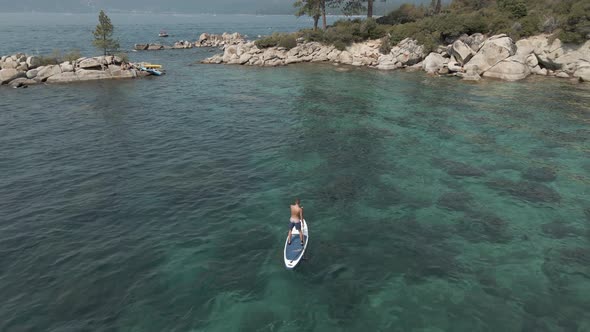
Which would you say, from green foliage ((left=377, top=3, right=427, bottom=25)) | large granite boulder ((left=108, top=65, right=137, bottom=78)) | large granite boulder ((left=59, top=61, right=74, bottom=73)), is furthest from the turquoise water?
green foliage ((left=377, top=3, right=427, bottom=25))

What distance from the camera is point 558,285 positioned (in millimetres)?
14828

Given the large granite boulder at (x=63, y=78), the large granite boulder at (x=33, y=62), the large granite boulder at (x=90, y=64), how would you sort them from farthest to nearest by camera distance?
the large granite boulder at (x=90, y=64) → the large granite boulder at (x=33, y=62) → the large granite boulder at (x=63, y=78)

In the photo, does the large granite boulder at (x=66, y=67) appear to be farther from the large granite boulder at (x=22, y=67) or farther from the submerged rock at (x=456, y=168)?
the submerged rock at (x=456, y=168)

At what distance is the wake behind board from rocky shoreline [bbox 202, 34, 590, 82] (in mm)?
44561

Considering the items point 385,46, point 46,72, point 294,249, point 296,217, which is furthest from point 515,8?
point 46,72

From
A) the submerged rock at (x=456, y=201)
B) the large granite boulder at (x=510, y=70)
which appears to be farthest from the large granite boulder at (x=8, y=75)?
the large granite boulder at (x=510, y=70)

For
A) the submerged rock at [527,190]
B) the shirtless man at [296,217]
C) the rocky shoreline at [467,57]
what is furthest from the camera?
the rocky shoreline at [467,57]

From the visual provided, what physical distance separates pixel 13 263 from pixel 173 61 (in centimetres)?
6658

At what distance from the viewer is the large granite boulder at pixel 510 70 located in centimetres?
4897

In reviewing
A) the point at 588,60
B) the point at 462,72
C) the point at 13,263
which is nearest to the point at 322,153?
the point at 13,263

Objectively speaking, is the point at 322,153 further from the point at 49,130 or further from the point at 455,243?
the point at 49,130

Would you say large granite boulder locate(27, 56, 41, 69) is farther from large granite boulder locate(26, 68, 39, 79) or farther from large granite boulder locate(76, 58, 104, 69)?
large granite boulder locate(76, 58, 104, 69)

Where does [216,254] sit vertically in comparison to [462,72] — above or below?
below

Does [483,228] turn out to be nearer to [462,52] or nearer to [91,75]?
[462,52]
